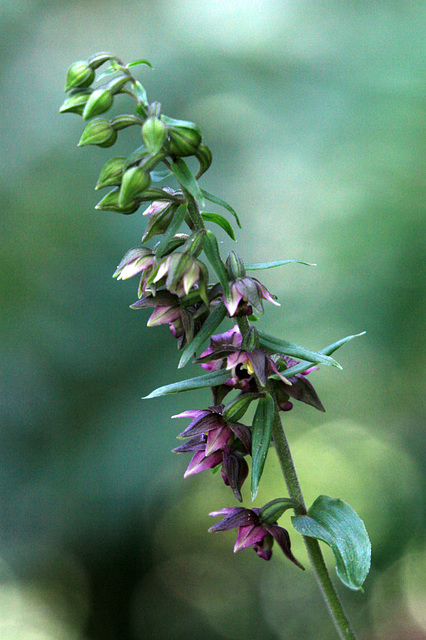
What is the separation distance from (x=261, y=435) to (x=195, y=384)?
5.8 inches

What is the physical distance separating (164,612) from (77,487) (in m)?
1.03

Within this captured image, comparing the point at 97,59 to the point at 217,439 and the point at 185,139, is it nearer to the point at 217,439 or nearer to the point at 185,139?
the point at 185,139

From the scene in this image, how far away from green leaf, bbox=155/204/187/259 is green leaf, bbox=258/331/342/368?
0.24 m

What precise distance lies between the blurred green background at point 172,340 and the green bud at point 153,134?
2.44 metres

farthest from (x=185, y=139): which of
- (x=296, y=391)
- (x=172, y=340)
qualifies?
(x=172, y=340)

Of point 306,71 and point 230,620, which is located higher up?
point 306,71

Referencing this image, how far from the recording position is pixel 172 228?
1.09 metres

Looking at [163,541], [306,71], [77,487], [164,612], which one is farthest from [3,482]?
[306,71]

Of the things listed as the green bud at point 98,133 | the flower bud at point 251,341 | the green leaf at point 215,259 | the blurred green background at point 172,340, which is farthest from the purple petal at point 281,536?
the blurred green background at point 172,340

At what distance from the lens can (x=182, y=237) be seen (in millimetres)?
1183

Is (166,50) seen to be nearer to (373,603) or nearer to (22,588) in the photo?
(22,588)

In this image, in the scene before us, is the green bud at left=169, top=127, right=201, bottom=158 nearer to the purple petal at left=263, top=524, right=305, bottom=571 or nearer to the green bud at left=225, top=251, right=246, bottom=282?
the green bud at left=225, top=251, right=246, bottom=282

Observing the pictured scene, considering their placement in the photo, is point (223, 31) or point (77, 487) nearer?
point (77, 487)

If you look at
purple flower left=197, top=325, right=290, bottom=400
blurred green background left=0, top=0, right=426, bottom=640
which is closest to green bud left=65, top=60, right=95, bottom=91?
purple flower left=197, top=325, right=290, bottom=400
